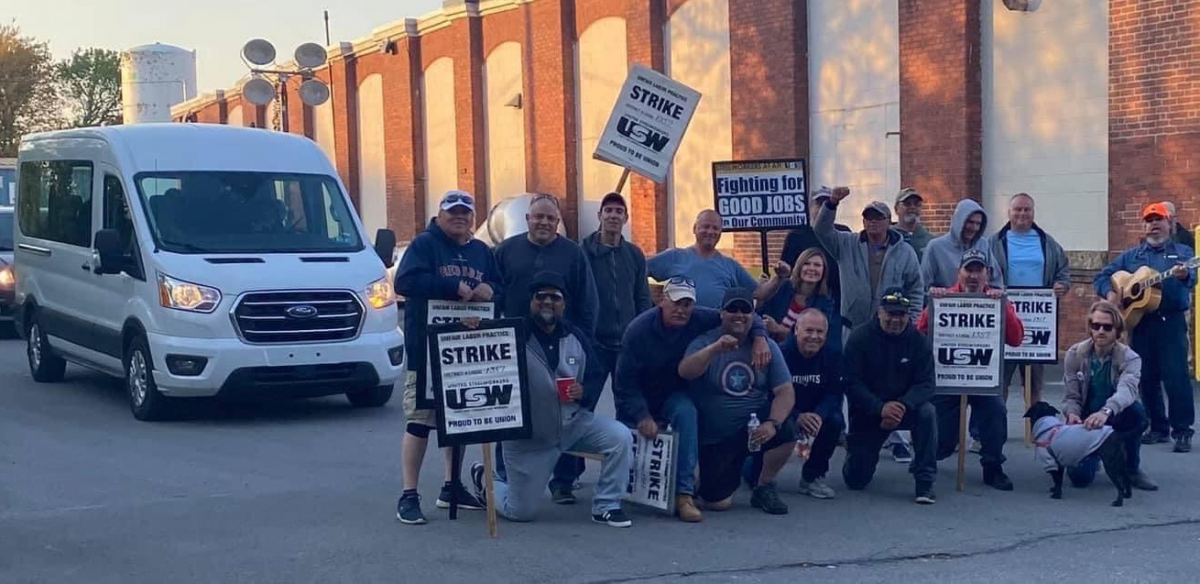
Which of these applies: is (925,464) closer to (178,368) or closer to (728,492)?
(728,492)

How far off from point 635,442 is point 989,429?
7.94 ft

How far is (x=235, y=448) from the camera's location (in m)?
11.2

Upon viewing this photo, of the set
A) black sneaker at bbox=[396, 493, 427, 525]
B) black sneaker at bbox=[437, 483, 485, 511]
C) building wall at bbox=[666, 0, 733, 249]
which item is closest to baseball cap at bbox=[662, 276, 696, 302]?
black sneaker at bbox=[437, 483, 485, 511]

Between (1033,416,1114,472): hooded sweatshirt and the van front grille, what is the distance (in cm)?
586

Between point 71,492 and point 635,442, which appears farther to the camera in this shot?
point 71,492

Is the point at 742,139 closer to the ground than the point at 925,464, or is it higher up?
higher up

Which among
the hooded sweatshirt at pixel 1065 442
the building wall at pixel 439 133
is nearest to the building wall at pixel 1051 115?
the hooded sweatshirt at pixel 1065 442

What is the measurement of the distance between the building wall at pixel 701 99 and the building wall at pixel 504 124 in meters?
5.25

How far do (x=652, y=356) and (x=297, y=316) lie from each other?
15.0ft

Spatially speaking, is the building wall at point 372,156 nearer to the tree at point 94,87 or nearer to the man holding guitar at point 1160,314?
the man holding guitar at point 1160,314

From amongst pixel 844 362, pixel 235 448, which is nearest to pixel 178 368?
pixel 235 448

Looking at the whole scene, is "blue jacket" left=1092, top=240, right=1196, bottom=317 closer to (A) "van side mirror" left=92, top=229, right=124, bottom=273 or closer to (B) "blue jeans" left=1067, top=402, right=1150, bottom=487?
(B) "blue jeans" left=1067, top=402, right=1150, bottom=487

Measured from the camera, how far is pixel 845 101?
1981 centimetres

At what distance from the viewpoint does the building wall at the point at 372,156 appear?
1337 inches
